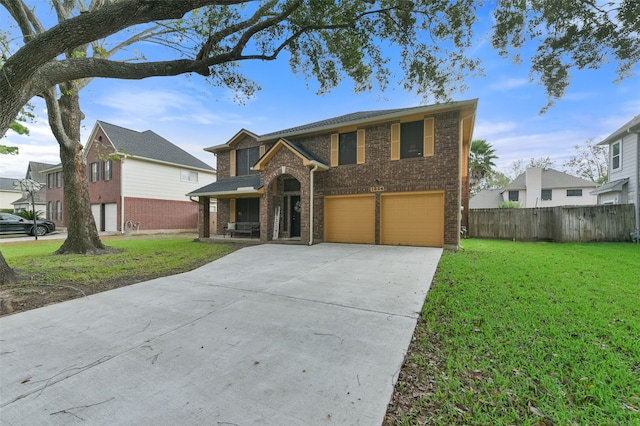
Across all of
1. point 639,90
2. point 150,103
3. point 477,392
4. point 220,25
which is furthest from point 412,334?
point 150,103

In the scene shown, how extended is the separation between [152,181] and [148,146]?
3.34m

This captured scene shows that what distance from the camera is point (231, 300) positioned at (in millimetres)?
4742

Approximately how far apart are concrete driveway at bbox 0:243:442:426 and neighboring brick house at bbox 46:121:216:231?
1773cm

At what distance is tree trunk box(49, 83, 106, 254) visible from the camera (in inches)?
400

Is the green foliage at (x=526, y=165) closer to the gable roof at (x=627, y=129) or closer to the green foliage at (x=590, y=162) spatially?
the green foliage at (x=590, y=162)

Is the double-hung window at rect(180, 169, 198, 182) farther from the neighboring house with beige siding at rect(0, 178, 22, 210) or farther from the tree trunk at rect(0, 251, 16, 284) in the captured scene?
the neighboring house with beige siding at rect(0, 178, 22, 210)

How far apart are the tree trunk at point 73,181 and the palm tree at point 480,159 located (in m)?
27.6

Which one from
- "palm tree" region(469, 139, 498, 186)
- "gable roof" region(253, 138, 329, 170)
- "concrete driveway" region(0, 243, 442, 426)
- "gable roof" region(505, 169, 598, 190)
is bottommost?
"concrete driveway" region(0, 243, 442, 426)

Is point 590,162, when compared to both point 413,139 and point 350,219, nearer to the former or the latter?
point 413,139

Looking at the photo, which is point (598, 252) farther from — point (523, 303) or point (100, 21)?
point (100, 21)

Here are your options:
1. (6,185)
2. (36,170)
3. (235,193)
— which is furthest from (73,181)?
(6,185)

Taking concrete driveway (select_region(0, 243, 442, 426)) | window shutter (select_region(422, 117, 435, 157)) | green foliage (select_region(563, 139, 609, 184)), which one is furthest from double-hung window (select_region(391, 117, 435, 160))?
green foliage (select_region(563, 139, 609, 184))

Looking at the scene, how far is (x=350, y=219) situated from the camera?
12.5 m

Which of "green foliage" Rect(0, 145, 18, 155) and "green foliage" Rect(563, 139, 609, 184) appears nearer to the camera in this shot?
"green foliage" Rect(0, 145, 18, 155)
